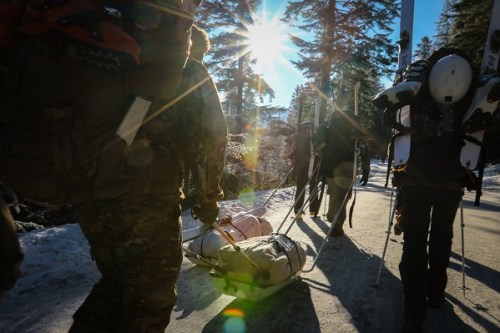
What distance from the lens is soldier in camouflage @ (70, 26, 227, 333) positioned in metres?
1.62

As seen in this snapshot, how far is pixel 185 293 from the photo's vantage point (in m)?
3.52

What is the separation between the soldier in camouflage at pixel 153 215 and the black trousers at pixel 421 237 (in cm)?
201

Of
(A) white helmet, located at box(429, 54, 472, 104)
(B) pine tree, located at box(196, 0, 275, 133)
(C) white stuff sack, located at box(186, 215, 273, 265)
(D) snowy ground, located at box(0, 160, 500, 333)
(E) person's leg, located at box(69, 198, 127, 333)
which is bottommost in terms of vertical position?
(D) snowy ground, located at box(0, 160, 500, 333)

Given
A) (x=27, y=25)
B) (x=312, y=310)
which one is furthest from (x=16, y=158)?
(x=312, y=310)

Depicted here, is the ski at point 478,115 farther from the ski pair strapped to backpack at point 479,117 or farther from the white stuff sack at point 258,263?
the white stuff sack at point 258,263

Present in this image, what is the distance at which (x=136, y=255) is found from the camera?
163 cm

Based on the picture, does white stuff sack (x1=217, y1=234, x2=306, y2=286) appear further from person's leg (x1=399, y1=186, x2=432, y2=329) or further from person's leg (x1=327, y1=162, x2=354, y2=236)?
person's leg (x1=327, y1=162, x2=354, y2=236)

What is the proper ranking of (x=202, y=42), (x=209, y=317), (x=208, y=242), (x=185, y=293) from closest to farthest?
(x=202, y=42) < (x=209, y=317) < (x=185, y=293) < (x=208, y=242)

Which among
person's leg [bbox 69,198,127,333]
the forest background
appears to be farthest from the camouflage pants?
the forest background

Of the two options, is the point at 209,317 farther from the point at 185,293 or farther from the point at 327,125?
the point at 327,125

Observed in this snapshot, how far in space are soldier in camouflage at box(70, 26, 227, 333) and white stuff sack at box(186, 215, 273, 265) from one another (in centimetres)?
190

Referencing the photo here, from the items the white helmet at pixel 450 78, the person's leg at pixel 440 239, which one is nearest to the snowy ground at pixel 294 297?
the person's leg at pixel 440 239

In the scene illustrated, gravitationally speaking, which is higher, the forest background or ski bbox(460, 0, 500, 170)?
the forest background

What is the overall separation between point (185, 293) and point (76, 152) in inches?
98.8
